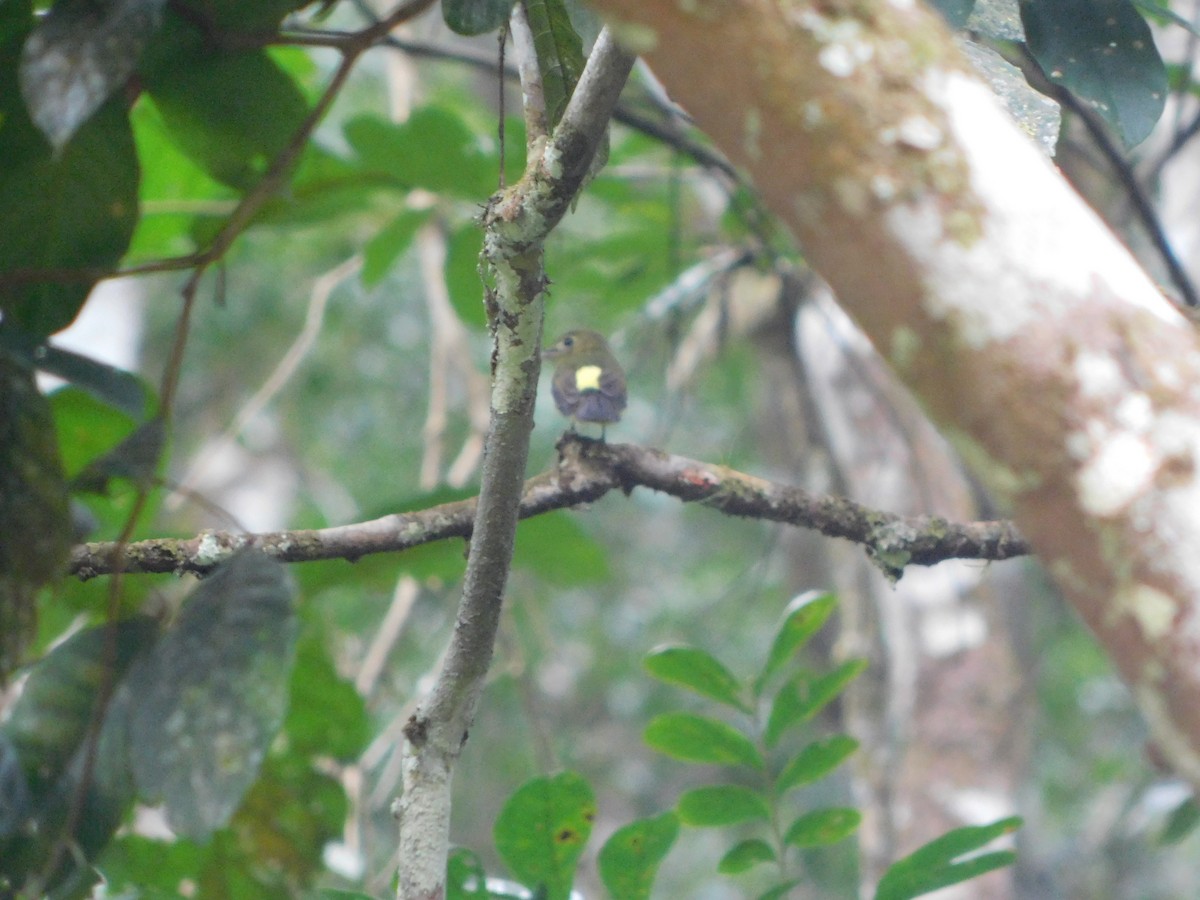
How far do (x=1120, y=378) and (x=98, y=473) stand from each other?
2.83 feet

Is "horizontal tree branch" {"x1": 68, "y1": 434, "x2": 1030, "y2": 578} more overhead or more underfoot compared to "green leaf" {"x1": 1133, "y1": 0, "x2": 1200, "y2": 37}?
more underfoot

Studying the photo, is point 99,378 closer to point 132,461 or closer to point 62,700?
point 132,461

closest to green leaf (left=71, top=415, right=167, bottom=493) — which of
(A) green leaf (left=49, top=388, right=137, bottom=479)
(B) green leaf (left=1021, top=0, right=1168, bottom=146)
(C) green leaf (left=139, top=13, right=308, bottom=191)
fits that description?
(C) green leaf (left=139, top=13, right=308, bottom=191)

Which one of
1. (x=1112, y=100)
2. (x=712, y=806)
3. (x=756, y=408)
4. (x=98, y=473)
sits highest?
(x=756, y=408)

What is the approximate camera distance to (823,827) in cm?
135

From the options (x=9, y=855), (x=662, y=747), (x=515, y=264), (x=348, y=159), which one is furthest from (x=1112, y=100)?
(x=348, y=159)

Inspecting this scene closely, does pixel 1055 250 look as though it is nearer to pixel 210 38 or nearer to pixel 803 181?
pixel 803 181

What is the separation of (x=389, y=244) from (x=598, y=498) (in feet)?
4.97

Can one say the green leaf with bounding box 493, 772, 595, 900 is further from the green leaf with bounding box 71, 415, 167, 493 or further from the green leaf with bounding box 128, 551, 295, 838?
the green leaf with bounding box 71, 415, 167, 493

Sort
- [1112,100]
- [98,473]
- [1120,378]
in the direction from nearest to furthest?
[1120,378]
[98,473]
[1112,100]

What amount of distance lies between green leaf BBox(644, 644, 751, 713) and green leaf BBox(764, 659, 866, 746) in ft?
0.17

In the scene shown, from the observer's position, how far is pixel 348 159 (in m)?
2.30

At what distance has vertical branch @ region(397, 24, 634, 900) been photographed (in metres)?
0.87

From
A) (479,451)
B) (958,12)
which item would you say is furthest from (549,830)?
(479,451)
